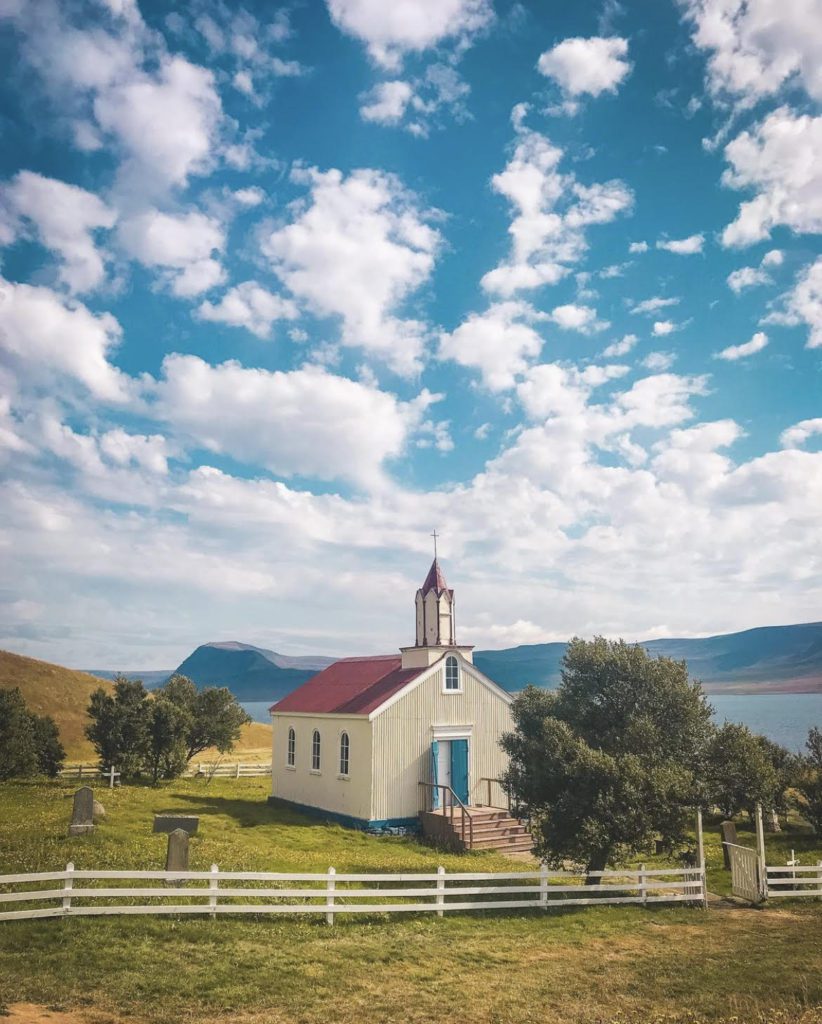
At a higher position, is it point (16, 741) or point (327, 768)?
point (16, 741)

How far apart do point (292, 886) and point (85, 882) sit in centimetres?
484

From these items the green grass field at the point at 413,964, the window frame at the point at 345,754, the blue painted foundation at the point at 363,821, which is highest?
the window frame at the point at 345,754

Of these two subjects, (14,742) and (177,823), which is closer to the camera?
(177,823)

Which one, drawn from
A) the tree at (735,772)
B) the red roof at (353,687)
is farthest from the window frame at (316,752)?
the tree at (735,772)

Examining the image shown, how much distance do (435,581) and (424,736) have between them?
727cm

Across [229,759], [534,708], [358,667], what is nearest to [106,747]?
[358,667]

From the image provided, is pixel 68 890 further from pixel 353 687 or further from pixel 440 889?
pixel 353 687

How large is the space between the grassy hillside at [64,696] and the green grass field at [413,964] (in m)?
58.7

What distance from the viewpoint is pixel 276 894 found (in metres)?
16.1

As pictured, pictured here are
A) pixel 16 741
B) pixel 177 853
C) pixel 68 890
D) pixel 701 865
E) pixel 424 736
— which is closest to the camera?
pixel 68 890

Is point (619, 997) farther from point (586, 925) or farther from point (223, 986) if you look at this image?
point (223, 986)

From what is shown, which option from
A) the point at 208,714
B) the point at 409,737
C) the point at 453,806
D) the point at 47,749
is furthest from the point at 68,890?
the point at 208,714

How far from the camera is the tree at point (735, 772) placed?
23297 millimetres

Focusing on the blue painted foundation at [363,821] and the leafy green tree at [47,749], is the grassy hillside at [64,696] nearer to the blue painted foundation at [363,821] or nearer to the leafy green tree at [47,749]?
the leafy green tree at [47,749]
